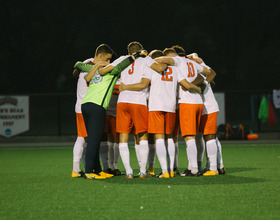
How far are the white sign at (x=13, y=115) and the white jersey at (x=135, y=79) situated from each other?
12604mm

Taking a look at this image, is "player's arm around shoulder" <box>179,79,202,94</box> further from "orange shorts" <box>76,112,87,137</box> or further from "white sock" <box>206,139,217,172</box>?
"orange shorts" <box>76,112,87,137</box>

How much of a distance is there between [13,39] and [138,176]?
1251 inches

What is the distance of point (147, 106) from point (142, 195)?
7.88 feet

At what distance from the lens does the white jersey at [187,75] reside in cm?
980

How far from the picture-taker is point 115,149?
417 inches

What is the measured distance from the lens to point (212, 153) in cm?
994

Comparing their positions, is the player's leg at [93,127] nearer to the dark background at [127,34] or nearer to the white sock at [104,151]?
the white sock at [104,151]

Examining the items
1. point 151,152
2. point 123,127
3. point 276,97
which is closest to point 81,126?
point 123,127

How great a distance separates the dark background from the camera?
40281 mm

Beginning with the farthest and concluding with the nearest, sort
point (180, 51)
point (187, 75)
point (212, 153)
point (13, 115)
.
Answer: point (13, 115)
point (180, 51)
point (212, 153)
point (187, 75)

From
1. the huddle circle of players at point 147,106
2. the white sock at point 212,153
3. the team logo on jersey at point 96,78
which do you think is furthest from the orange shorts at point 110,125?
the white sock at point 212,153

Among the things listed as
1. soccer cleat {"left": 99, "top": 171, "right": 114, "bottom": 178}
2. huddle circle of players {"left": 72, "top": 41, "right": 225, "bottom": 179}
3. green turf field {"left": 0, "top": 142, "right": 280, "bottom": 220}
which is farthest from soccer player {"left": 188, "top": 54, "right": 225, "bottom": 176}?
soccer cleat {"left": 99, "top": 171, "right": 114, "bottom": 178}

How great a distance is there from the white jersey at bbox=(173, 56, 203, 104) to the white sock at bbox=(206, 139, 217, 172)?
742mm

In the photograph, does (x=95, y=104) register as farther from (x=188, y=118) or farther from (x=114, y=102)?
(x=188, y=118)
